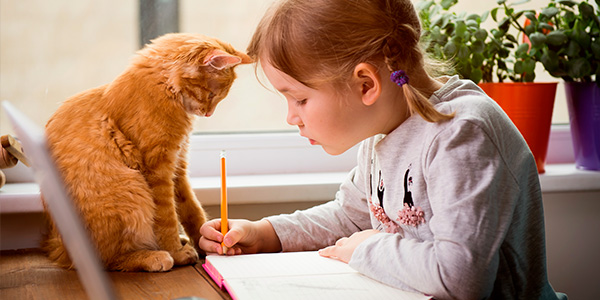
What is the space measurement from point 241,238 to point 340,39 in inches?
14.7

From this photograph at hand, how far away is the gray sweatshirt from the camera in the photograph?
0.77 metres

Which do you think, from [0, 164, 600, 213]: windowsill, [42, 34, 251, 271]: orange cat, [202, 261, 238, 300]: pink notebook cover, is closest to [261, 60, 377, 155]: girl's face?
[42, 34, 251, 271]: orange cat

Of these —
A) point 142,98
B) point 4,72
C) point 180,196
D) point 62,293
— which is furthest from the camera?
point 4,72

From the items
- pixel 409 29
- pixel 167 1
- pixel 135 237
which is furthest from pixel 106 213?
pixel 167 1

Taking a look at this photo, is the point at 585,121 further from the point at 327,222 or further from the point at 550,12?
the point at 327,222

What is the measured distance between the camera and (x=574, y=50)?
1.35 m

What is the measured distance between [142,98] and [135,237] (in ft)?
0.75

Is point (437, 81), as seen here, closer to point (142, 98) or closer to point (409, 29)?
point (409, 29)

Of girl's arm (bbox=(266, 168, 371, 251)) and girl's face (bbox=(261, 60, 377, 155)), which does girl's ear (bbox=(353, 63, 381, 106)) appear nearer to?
girl's face (bbox=(261, 60, 377, 155))

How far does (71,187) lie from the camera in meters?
0.91

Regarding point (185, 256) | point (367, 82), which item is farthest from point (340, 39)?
point (185, 256)

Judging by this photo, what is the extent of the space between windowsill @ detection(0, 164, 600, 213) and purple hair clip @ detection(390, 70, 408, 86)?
513 millimetres

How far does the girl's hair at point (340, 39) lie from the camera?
0.85 m

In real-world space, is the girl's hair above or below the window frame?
above
